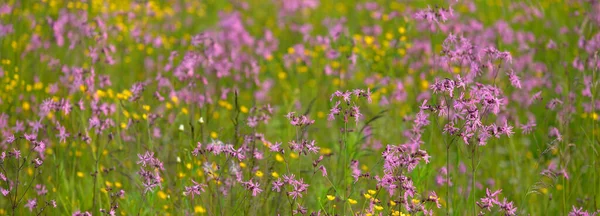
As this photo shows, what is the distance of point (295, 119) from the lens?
3.20 m

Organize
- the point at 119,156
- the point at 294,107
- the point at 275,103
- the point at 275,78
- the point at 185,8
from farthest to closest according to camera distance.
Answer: the point at 185,8 < the point at 275,78 < the point at 275,103 < the point at 294,107 < the point at 119,156

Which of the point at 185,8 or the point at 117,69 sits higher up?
the point at 185,8

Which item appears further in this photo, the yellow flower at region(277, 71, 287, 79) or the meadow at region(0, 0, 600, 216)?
the yellow flower at region(277, 71, 287, 79)

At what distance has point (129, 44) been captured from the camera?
711 cm

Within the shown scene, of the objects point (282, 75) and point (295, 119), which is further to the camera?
point (282, 75)

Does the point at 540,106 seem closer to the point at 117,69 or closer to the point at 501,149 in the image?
the point at 501,149

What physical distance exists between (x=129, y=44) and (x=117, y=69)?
0.30 meters

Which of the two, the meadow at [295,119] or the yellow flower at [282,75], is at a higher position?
the yellow flower at [282,75]

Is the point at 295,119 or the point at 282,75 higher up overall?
the point at 282,75

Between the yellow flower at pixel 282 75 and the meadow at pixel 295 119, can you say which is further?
the yellow flower at pixel 282 75

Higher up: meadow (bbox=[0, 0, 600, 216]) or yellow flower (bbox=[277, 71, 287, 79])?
yellow flower (bbox=[277, 71, 287, 79])

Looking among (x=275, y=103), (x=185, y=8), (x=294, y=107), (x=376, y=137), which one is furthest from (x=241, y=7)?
(x=376, y=137)

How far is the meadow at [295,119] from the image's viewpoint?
339 cm

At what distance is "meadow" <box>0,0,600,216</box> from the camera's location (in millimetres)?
3393
